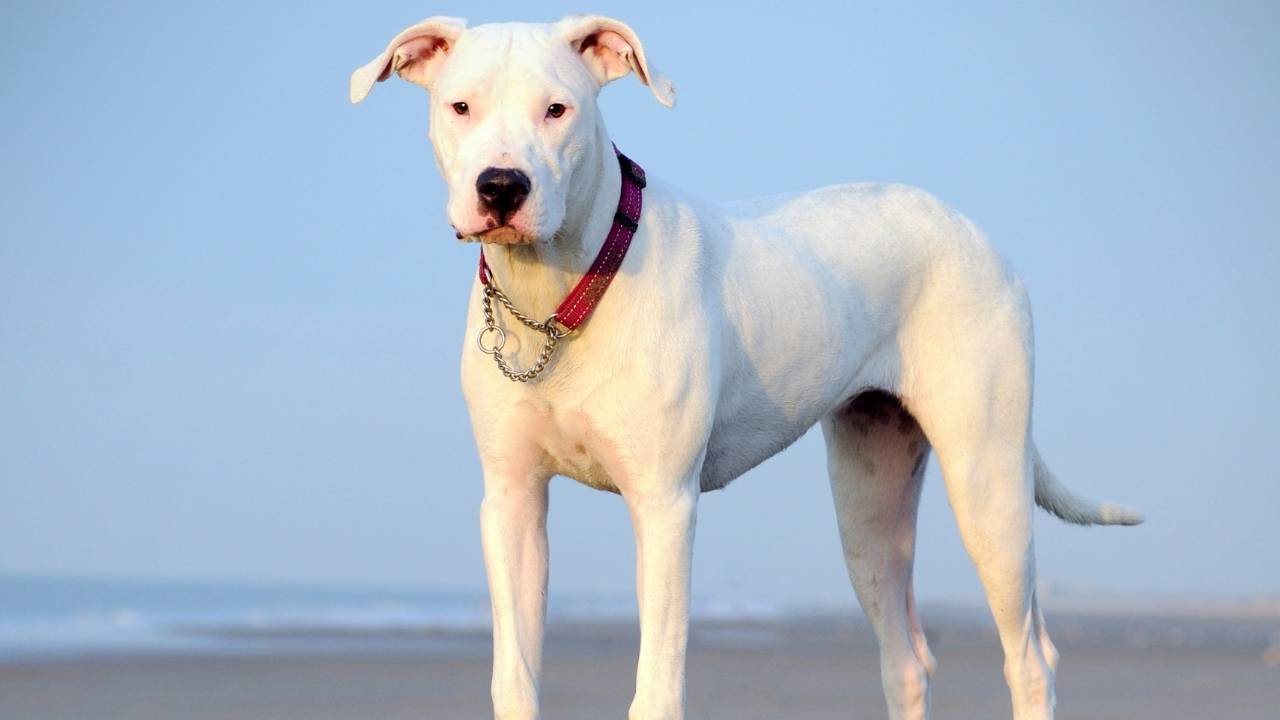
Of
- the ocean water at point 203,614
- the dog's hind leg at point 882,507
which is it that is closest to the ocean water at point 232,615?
the ocean water at point 203,614

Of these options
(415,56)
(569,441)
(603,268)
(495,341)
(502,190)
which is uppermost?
(415,56)

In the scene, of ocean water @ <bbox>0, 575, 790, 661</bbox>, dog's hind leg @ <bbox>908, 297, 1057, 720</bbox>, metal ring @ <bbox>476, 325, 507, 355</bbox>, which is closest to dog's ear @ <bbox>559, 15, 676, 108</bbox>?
metal ring @ <bbox>476, 325, 507, 355</bbox>

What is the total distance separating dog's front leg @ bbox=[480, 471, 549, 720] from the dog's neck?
60 cm

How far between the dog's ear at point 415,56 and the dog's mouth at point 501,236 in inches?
29.1

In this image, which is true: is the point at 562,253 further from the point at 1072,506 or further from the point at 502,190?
the point at 1072,506

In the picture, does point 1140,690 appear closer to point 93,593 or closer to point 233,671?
point 233,671

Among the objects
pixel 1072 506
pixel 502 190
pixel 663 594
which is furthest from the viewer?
pixel 1072 506

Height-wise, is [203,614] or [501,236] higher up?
[501,236]

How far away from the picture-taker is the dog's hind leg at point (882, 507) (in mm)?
7000

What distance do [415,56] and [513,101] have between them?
57 centimetres

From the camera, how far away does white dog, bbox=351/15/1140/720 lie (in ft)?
15.6

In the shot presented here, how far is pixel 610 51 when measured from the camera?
16.6ft

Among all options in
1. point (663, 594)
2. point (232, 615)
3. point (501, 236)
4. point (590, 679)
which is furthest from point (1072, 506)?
point (232, 615)

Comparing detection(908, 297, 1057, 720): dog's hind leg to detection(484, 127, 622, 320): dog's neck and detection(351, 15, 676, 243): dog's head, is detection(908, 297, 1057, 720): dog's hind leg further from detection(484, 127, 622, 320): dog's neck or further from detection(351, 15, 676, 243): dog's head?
detection(351, 15, 676, 243): dog's head
